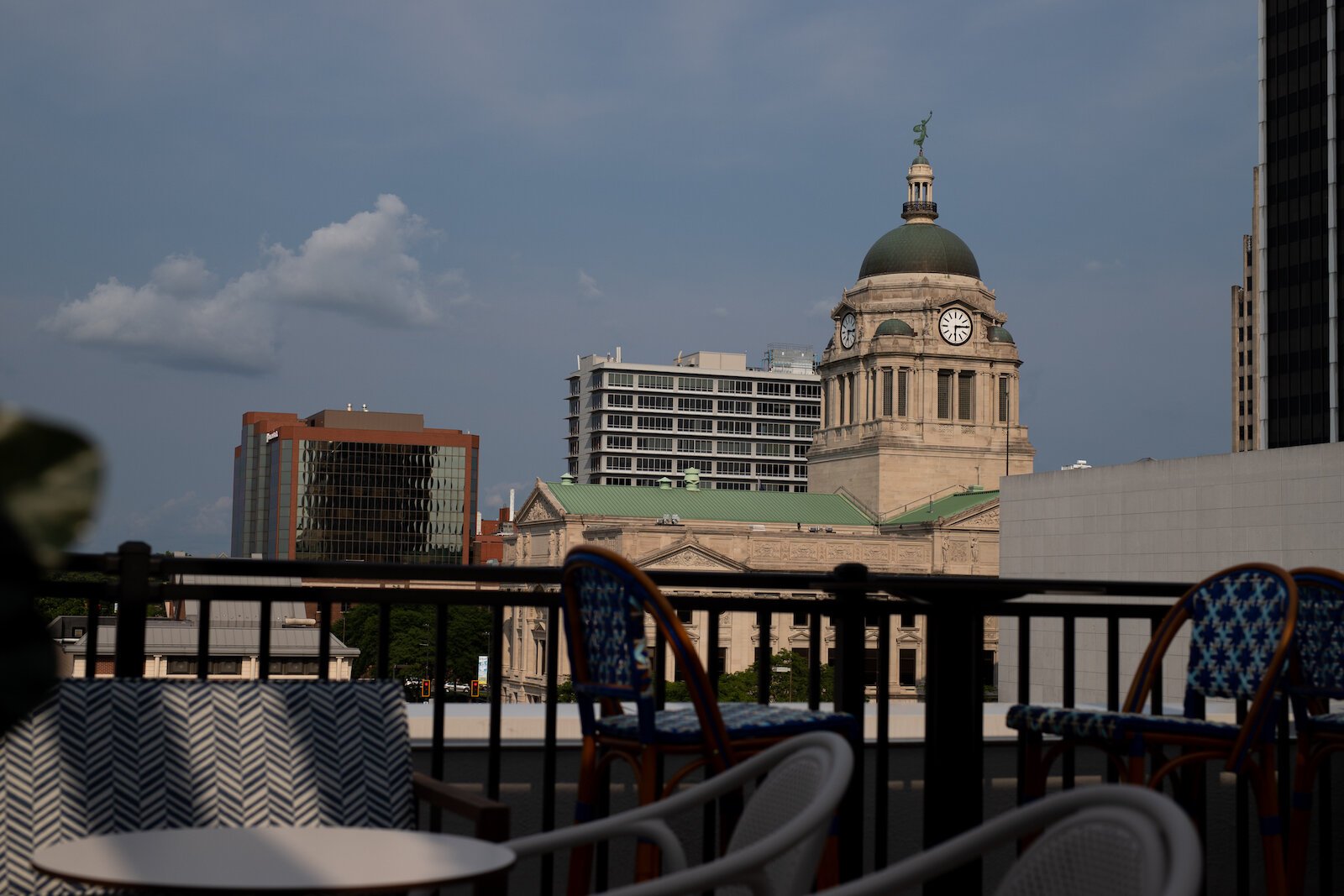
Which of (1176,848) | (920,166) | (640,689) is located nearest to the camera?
(1176,848)

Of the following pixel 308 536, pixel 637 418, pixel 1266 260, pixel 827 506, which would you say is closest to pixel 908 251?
pixel 827 506

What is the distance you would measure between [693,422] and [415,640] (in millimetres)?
71280

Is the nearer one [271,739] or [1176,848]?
[1176,848]

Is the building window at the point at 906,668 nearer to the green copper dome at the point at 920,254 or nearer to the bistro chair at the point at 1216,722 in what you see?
the green copper dome at the point at 920,254

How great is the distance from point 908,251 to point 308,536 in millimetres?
64033

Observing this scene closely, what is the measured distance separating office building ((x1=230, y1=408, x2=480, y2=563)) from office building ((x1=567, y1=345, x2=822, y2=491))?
14.8m

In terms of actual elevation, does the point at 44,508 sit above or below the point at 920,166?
below

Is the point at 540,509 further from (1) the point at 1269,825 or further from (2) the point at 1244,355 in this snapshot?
(1) the point at 1269,825

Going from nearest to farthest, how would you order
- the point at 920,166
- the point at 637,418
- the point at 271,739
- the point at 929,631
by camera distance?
the point at 271,739 < the point at 929,631 < the point at 920,166 < the point at 637,418

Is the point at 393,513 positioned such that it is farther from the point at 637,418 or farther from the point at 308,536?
the point at 637,418

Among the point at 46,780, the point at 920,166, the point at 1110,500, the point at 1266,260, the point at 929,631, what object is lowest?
the point at 46,780

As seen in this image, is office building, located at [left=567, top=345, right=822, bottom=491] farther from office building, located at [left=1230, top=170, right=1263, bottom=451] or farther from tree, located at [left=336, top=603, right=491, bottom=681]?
tree, located at [left=336, top=603, right=491, bottom=681]

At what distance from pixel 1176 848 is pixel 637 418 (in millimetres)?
146827

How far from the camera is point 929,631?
4.54m
